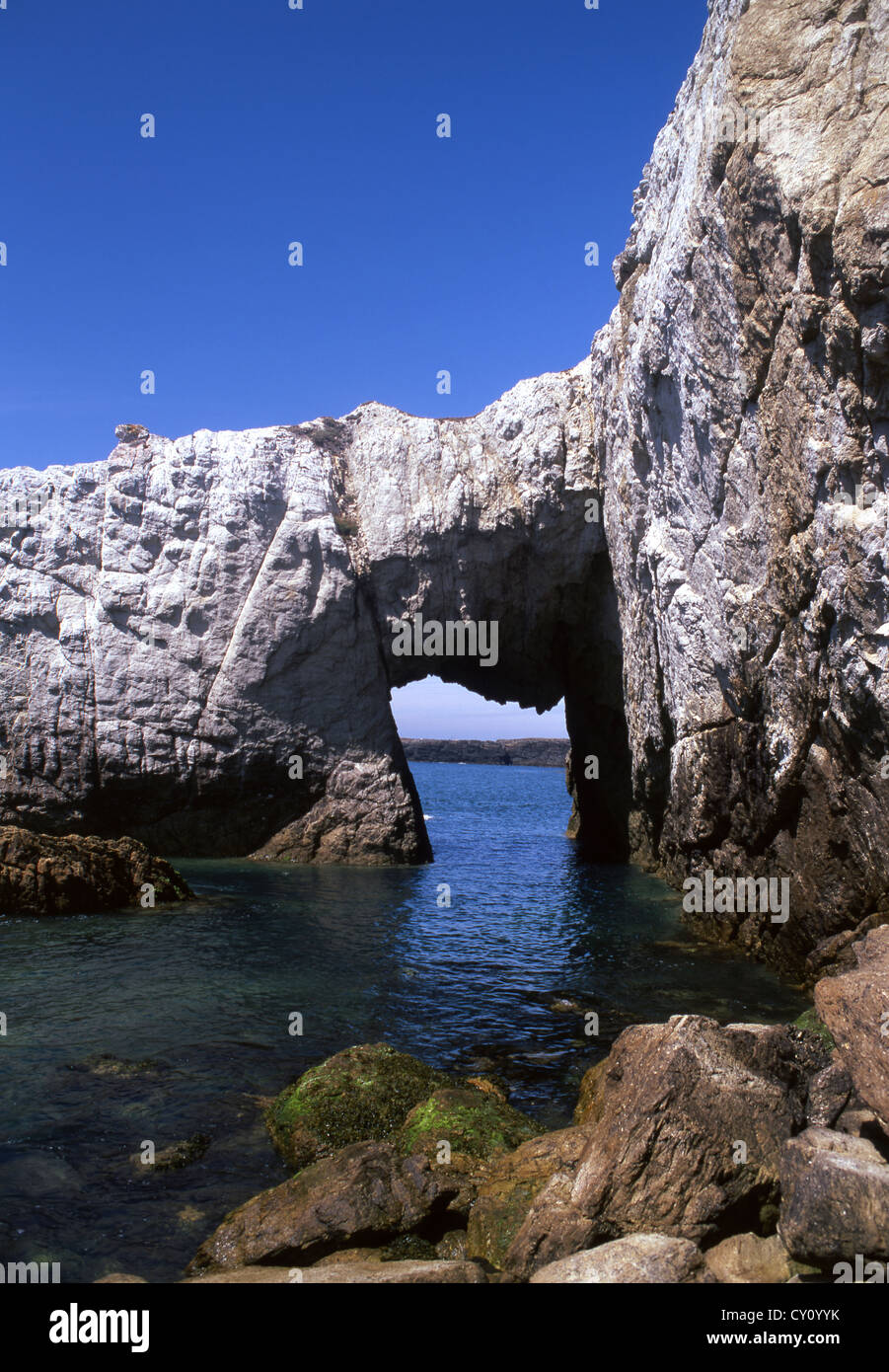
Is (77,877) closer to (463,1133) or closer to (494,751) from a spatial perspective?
(463,1133)

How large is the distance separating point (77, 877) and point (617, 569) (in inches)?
764

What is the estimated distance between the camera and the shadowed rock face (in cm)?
1378

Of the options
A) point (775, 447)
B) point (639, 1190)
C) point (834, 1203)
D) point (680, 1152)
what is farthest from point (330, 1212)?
point (775, 447)

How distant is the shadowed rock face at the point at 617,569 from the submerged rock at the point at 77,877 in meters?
8.76

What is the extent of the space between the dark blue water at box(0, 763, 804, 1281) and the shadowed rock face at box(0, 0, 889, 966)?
3736mm

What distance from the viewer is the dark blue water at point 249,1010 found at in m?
8.61

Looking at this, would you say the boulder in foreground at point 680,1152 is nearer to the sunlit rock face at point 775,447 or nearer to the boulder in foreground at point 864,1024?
the boulder in foreground at point 864,1024

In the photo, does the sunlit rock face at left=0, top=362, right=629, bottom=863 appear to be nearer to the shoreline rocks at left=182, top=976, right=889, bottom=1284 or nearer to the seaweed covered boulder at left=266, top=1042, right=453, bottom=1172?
the seaweed covered boulder at left=266, top=1042, right=453, bottom=1172

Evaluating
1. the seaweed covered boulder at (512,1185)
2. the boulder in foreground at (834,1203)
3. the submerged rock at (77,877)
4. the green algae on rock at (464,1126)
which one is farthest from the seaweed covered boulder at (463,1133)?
the submerged rock at (77,877)

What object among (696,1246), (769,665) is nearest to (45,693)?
(769,665)

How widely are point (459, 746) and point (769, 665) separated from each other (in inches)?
6259

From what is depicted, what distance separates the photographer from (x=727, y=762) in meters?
20.4

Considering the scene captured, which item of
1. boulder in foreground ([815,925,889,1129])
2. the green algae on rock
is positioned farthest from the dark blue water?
boulder in foreground ([815,925,889,1129])

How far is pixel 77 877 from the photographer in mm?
22359
